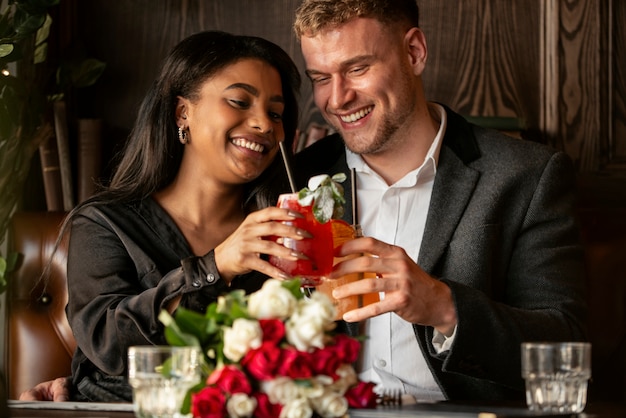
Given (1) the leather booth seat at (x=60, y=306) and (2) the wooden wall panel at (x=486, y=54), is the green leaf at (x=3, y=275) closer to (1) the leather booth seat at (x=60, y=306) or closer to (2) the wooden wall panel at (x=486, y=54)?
(1) the leather booth seat at (x=60, y=306)

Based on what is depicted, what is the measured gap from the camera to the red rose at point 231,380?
1.40 meters

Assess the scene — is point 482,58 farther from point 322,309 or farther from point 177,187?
point 322,309

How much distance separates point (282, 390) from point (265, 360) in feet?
0.18

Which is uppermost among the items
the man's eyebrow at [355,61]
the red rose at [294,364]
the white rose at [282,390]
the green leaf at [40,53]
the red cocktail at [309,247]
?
the green leaf at [40,53]

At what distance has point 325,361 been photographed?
55.7 inches

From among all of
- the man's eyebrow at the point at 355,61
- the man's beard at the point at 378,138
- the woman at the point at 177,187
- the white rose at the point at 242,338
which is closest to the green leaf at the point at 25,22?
the woman at the point at 177,187

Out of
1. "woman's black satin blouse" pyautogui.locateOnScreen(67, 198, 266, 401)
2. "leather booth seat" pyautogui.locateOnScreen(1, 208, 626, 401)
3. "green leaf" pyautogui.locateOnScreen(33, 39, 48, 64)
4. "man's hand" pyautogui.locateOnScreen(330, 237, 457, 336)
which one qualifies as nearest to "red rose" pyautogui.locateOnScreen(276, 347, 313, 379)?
"man's hand" pyautogui.locateOnScreen(330, 237, 457, 336)

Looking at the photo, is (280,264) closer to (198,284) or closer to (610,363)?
(198,284)

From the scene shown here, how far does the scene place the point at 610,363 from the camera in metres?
2.81

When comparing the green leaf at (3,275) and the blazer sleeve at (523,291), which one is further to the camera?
the green leaf at (3,275)

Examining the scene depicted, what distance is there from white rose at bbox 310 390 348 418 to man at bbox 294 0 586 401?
2.84ft

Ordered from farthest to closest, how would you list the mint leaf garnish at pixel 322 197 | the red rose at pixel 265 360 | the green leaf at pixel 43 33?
the green leaf at pixel 43 33, the mint leaf garnish at pixel 322 197, the red rose at pixel 265 360

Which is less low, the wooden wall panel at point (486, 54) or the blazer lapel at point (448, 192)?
the wooden wall panel at point (486, 54)

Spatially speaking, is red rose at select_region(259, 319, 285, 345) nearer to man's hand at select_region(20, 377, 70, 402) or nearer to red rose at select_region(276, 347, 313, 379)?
red rose at select_region(276, 347, 313, 379)
